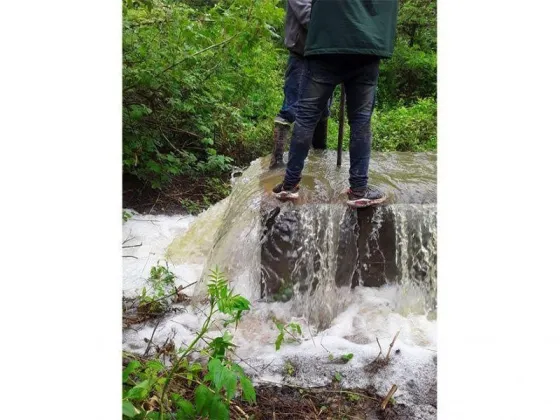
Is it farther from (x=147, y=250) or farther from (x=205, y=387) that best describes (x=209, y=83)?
(x=205, y=387)

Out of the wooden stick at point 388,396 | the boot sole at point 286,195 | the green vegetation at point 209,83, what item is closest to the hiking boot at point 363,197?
the boot sole at point 286,195

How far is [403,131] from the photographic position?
14.0 ft

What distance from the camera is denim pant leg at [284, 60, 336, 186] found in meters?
2.23

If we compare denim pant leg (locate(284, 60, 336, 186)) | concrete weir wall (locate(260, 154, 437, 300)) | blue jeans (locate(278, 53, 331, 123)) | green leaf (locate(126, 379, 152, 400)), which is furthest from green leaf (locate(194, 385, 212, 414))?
blue jeans (locate(278, 53, 331, 123))

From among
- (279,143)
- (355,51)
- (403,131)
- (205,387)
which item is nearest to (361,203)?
(355,51)

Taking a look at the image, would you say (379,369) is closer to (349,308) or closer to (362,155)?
(349,308)

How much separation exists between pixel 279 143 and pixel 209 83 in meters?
0.87

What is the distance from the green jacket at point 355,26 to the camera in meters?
1.89

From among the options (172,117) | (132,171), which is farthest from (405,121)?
(132,171)

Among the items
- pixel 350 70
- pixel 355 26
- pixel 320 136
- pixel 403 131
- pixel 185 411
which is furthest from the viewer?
pixel 403 131

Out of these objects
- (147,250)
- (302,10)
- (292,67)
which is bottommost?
(147,250)

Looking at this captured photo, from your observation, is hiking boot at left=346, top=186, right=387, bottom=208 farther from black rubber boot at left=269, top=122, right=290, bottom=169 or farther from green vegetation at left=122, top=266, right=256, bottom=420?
green vegetation at left=122, top=266, right=256, bottom=420

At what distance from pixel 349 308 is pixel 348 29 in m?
1.38

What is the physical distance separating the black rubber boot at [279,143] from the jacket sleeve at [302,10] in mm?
687
